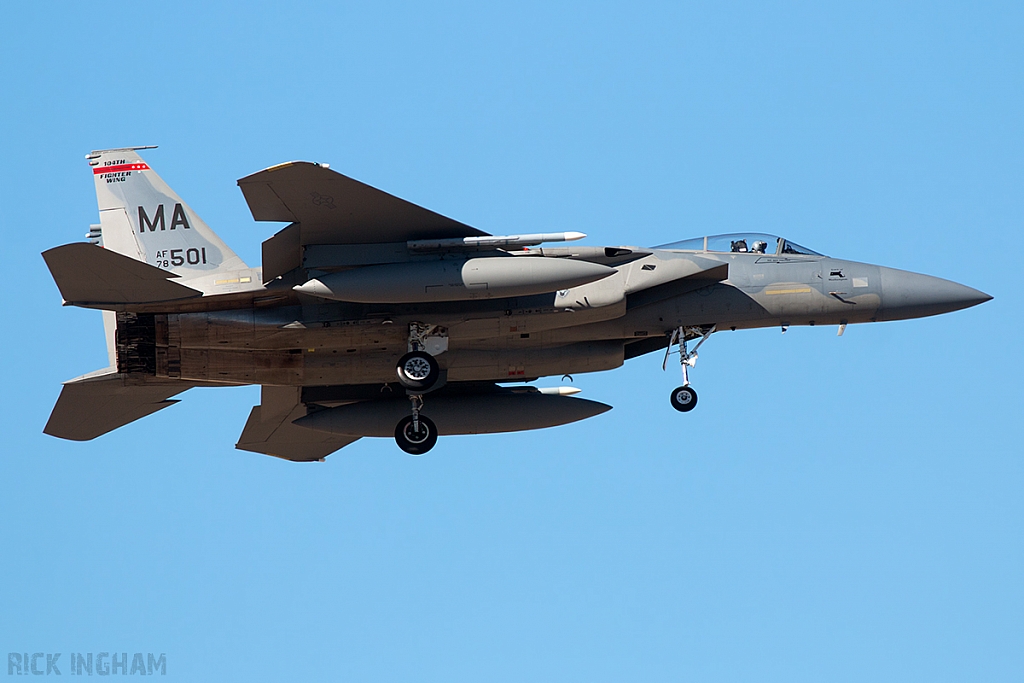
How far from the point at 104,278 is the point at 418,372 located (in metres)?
4.25

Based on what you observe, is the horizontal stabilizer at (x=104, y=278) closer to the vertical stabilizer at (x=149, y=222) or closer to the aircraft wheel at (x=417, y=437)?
the vertical stabilizer at (x=149, y=222)

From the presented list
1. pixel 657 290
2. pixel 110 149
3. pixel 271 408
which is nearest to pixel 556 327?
pixel 657 290

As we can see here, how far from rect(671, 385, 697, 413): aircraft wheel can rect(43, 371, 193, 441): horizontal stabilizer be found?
23.3 ft

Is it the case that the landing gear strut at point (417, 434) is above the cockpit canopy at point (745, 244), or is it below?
below

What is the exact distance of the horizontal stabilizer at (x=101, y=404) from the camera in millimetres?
18578

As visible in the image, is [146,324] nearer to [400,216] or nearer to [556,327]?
[400,216]

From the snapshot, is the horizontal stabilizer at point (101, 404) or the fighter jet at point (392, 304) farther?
the horizontal stabilizer at point (101, 404)

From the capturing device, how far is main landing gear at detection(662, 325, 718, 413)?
18266mm

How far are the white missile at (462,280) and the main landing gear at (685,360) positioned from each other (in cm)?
254

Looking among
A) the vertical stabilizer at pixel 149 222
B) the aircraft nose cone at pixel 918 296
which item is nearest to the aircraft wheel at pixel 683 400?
the aircraft nose cone at pixel 918 296

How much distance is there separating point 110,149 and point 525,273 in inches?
276

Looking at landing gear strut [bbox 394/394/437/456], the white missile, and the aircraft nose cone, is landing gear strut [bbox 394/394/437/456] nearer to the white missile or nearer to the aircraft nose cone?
the white missile

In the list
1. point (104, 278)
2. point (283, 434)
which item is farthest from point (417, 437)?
point (104, 278)

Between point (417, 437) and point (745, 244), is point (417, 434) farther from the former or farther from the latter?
point (745, 244)
